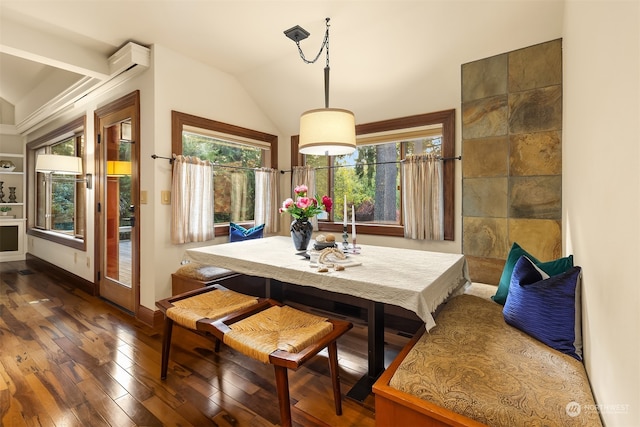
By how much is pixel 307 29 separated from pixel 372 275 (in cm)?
212

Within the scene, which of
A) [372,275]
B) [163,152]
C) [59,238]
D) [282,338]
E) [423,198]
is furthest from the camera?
[59,238]

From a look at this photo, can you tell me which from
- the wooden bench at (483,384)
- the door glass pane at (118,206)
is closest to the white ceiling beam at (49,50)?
the door glass pane at (118,206)

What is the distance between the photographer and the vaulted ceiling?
2244 mm

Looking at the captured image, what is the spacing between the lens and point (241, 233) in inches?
134

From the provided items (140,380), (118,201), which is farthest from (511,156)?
(118,201)

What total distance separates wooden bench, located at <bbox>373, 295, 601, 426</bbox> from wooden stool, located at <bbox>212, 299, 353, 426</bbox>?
345 millimetres

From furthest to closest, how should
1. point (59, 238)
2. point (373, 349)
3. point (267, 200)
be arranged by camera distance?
point (59, 238)
point (267, 200)
point (373, 349)

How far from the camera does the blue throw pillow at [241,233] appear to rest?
3.38 meters

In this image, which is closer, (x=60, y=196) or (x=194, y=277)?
(x=194, y=277)

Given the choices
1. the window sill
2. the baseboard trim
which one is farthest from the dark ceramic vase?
the window sill

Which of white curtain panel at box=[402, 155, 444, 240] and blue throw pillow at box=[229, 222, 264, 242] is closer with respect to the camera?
white curtain panel at box=[402, 155, 444, 240]

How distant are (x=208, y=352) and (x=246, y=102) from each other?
2.75 meters
